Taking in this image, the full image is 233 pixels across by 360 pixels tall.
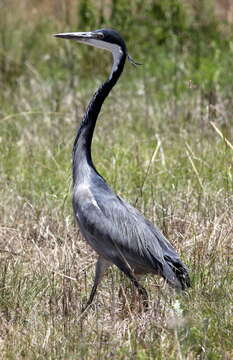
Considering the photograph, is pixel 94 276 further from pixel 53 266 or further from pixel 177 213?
pixel 177 213

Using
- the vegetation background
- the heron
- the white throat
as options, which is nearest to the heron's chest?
the heron

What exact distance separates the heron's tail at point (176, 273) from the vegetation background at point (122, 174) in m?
0.07

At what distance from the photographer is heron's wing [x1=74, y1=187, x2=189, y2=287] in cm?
472

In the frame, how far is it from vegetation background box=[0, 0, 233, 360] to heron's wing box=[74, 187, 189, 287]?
0.57 feet

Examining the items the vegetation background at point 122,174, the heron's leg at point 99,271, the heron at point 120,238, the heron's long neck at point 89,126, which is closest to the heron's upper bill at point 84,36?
the heron's long neck at point 89,126

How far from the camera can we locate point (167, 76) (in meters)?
8.93

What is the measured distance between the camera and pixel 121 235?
4.77m

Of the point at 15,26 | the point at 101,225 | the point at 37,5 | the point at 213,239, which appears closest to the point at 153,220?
the point at 213,239

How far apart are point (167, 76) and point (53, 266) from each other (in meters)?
4.00

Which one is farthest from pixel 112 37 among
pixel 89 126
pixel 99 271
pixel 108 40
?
pixel 99 271

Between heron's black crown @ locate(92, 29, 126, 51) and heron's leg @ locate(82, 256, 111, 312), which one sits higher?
heron's black crown @ locate(92, 29, 126, 51)

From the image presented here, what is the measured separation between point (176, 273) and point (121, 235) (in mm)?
331

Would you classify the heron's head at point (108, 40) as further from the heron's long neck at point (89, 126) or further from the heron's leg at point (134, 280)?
the heron's leg at point (134, 280)

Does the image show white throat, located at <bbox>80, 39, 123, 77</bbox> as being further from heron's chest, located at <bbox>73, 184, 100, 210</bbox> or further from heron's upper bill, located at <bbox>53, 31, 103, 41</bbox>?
heron's chest, located at <bbox>73, 184, 100, 210</bbox>
